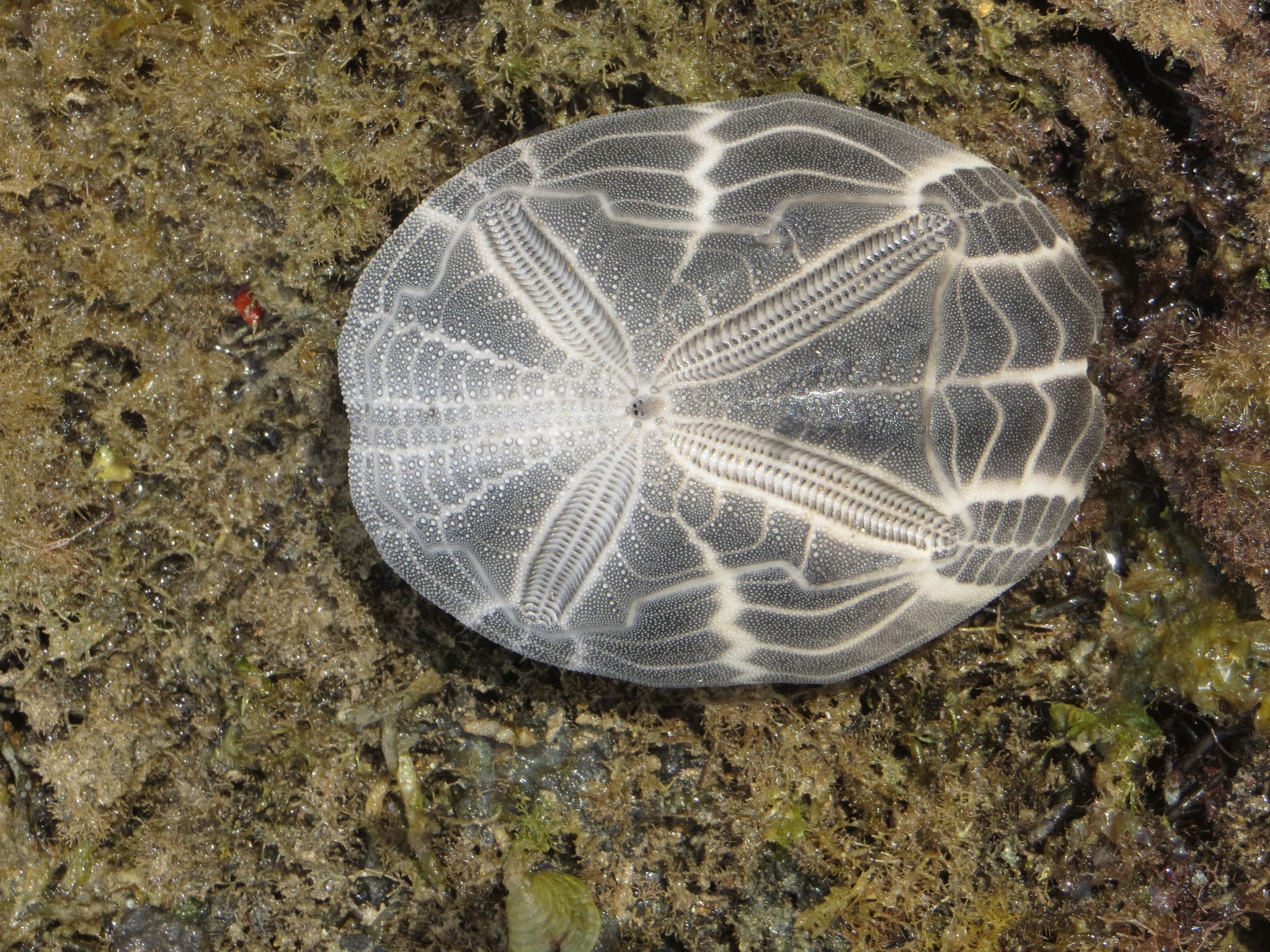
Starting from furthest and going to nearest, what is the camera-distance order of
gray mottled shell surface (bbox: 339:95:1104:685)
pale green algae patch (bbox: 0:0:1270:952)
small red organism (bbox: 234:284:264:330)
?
small red organism (bbox: 234:284:264:330), pale green algae patch (bbox: 0:0:1270:952), gray mottled shell surface (bbox: 339:95:1104:685)

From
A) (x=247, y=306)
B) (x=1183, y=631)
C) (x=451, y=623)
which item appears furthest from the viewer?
(x=247, y=306)

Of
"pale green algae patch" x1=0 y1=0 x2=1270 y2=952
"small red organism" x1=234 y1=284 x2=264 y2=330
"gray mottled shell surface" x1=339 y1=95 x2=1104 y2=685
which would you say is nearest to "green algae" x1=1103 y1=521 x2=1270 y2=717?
"pale green algae patch" x1=0 y1=0 x2=1270 y2=952

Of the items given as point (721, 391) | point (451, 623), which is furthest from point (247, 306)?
point (721, 391)

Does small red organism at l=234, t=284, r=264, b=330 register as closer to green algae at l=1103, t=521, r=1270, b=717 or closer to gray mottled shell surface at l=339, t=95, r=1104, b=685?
gray mottled shell surface at l=339, t=95, r=1104, b=685

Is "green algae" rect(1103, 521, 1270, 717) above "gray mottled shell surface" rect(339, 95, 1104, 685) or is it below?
below

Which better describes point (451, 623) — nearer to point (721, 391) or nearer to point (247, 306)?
point (247, 306)

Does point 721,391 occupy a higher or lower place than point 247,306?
higher

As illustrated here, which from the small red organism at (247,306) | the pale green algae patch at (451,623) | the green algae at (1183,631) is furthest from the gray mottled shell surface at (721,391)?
the small red organism at (247,306)
